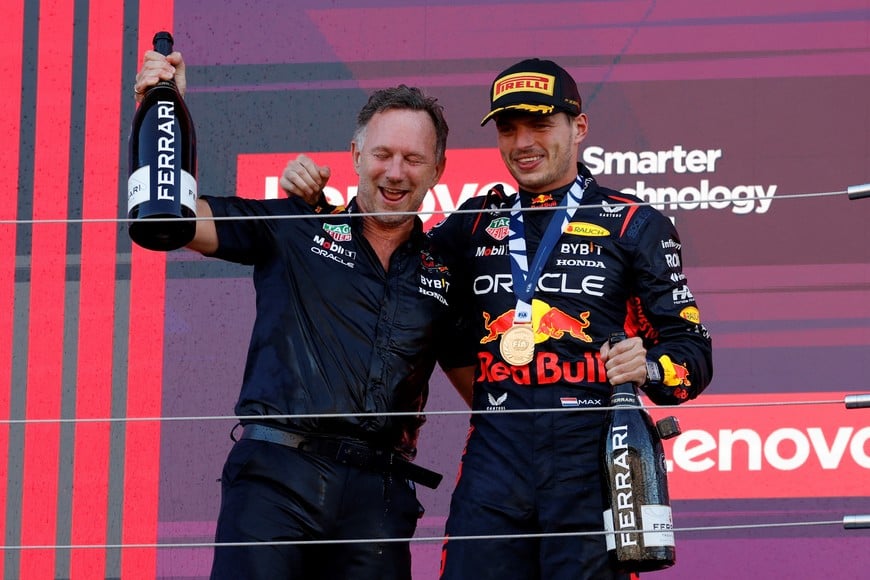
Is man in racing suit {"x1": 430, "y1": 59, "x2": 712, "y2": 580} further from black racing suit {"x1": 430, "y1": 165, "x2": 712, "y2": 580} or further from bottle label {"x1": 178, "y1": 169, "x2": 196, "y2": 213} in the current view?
bottle label {"x1": 178, "y1": 169, "x2": 196, "y2": 213}

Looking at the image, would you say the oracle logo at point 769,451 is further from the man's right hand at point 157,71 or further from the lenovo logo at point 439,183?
the man's right hand at point 157,71

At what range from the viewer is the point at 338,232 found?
223cm

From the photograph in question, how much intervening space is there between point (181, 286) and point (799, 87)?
131cm

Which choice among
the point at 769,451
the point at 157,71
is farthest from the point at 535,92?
the point at 769,451

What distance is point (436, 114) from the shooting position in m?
2.30

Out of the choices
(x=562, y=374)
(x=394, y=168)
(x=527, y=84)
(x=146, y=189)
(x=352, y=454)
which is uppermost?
(x=527, y=84)

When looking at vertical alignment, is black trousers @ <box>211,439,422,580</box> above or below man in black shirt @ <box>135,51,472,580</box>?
below

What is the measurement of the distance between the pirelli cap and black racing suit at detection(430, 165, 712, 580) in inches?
5.5

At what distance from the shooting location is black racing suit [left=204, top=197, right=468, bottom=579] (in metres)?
2.06

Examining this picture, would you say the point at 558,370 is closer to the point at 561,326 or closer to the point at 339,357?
the point at 561,326

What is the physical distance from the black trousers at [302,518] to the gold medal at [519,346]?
268 millimetres

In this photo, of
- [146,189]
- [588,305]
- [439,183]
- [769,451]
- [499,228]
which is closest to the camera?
[146,189]

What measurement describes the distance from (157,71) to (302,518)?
0.67 metres

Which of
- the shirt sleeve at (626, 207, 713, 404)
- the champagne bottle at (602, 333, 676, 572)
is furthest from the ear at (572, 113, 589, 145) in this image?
the champagne bottle at (602, 333, 676, 572)
